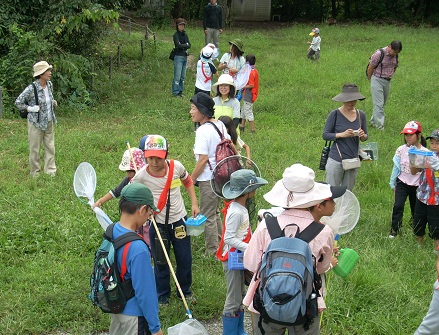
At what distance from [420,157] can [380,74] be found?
5.80 metres

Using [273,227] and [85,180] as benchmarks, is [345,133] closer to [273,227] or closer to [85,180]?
[85,180]

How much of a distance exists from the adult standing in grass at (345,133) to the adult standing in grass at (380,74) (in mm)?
4722

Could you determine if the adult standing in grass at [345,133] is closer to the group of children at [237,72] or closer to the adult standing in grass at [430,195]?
the adult standing in grass at [430,195]

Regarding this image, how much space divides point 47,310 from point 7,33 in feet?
34.4

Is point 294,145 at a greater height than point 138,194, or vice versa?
point 138,194

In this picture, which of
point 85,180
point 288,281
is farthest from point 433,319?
point 85,180

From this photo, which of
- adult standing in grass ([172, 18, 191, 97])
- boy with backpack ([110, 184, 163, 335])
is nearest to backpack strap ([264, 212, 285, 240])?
boy with backpack ([110, 184, 163, 335])

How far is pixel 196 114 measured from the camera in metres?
6.16

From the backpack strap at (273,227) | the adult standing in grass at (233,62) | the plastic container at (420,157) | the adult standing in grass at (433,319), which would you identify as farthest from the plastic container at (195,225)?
the adult standing in grass at (233,62)

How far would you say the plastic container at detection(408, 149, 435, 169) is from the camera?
648 centimetres

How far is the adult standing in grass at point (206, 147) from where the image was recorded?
20.1 feet

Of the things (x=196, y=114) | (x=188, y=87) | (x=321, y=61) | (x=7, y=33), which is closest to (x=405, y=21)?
(x=321, y=61)

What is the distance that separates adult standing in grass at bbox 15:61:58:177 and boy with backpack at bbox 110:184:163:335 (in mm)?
5751

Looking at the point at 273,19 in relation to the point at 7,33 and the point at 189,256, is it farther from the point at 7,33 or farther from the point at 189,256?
the point at 189,256
